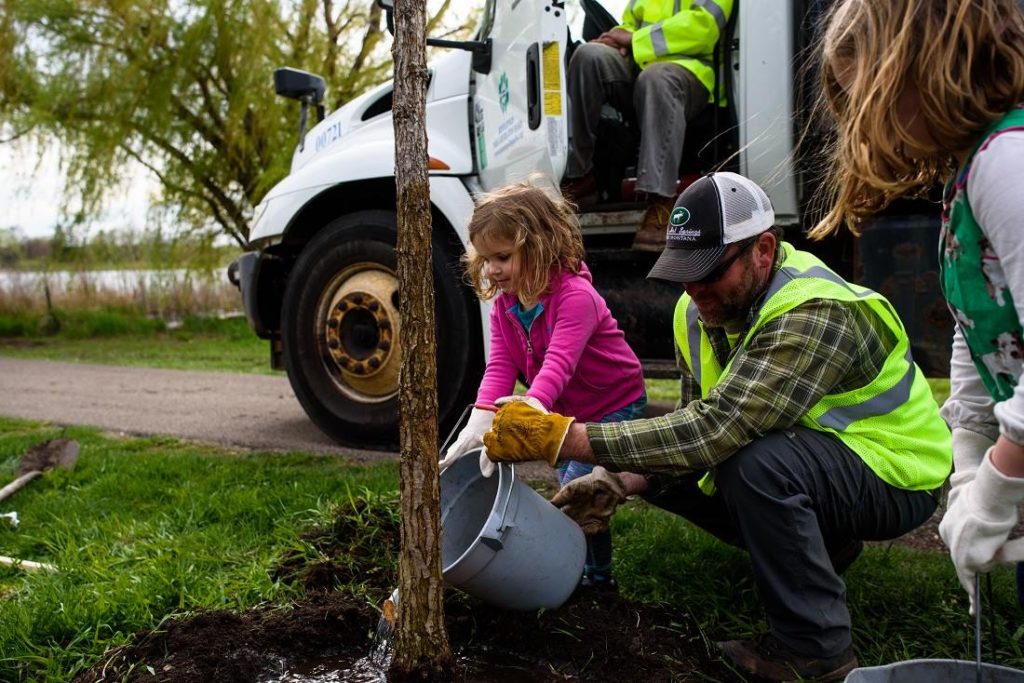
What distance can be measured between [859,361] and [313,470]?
8.76 feet

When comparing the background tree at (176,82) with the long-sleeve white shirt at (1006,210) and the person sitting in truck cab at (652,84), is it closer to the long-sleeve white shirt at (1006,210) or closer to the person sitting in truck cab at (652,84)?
the person sitting in truck cab at (652,84)

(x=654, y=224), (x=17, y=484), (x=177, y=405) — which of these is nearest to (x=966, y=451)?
(x=654, y=224)

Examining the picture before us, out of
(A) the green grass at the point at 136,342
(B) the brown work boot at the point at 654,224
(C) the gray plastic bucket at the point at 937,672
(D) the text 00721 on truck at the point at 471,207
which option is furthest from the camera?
(A) the green grass at the point at 136,342

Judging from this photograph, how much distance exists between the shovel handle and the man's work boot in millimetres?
2600

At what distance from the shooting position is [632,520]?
327 centimetres

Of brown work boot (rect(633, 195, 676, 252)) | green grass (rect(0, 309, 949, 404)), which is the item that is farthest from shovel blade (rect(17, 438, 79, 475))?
green grass (rect(0, 309, 949, 404))

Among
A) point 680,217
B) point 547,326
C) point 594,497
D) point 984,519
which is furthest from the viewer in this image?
point 547,326

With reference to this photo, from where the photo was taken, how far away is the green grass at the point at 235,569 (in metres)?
2.38

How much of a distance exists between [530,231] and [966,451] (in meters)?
1.27

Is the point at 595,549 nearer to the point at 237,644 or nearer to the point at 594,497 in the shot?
the point at 594,497

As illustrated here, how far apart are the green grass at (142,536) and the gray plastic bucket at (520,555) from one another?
2.60 feet

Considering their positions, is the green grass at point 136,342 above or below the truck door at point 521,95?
below

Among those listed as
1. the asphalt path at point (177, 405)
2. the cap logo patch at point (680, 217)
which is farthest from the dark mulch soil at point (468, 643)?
the asphalt path at point (177, 405)

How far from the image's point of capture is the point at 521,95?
13.3ft
